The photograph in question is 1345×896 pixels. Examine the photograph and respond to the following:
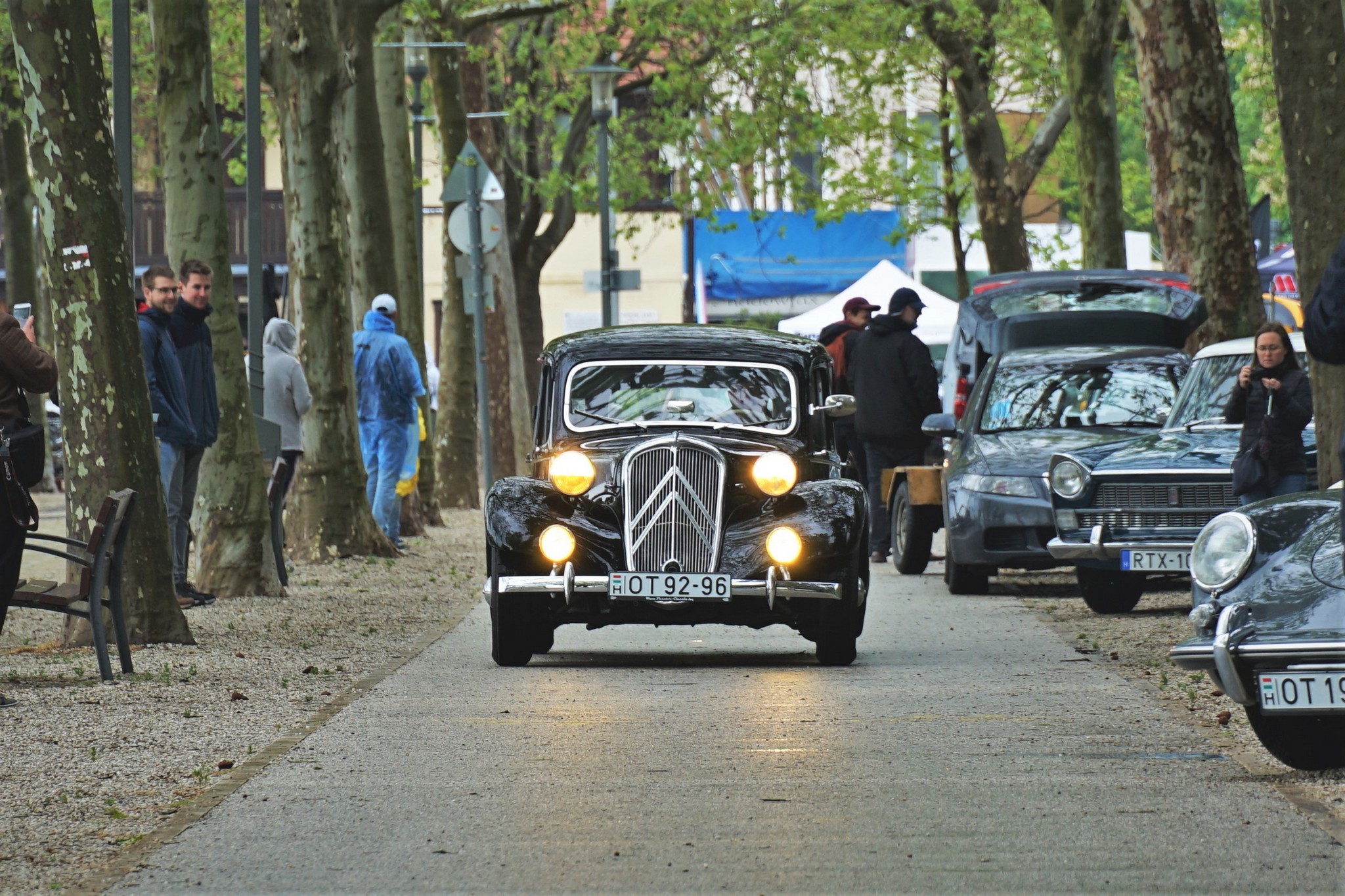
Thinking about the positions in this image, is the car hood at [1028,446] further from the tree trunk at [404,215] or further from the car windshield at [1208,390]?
the tree trunk at [404,215]

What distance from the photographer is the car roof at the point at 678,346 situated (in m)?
13.0

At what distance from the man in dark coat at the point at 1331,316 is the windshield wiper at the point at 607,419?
21.9ft

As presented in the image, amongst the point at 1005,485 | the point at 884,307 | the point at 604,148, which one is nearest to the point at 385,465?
the point at 1005,485

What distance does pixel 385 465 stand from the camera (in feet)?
72.1

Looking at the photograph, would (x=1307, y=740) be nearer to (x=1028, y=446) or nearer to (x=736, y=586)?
(x=736, y=586)

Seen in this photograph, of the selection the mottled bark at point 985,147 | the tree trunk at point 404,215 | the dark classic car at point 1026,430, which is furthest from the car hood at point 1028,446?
the mottled bark at point 985,147

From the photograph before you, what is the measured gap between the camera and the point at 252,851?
660 cm

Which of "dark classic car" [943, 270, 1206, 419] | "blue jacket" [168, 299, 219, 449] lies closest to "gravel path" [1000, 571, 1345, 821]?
"dark classic car" [943, 270, 1206, 419]

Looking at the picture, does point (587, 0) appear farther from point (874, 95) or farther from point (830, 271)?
point (830, 271)

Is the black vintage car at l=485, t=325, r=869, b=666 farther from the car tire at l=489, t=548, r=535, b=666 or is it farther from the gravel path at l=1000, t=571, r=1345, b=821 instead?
the gravel path at l=1000, t=571, r=1345, b=821

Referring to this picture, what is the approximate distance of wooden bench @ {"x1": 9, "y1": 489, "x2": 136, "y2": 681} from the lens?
A: 10.7 meters

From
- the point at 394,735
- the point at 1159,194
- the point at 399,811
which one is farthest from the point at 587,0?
the point at 399,811

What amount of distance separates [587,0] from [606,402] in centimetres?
1532

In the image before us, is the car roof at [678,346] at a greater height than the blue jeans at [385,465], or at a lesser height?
greater
